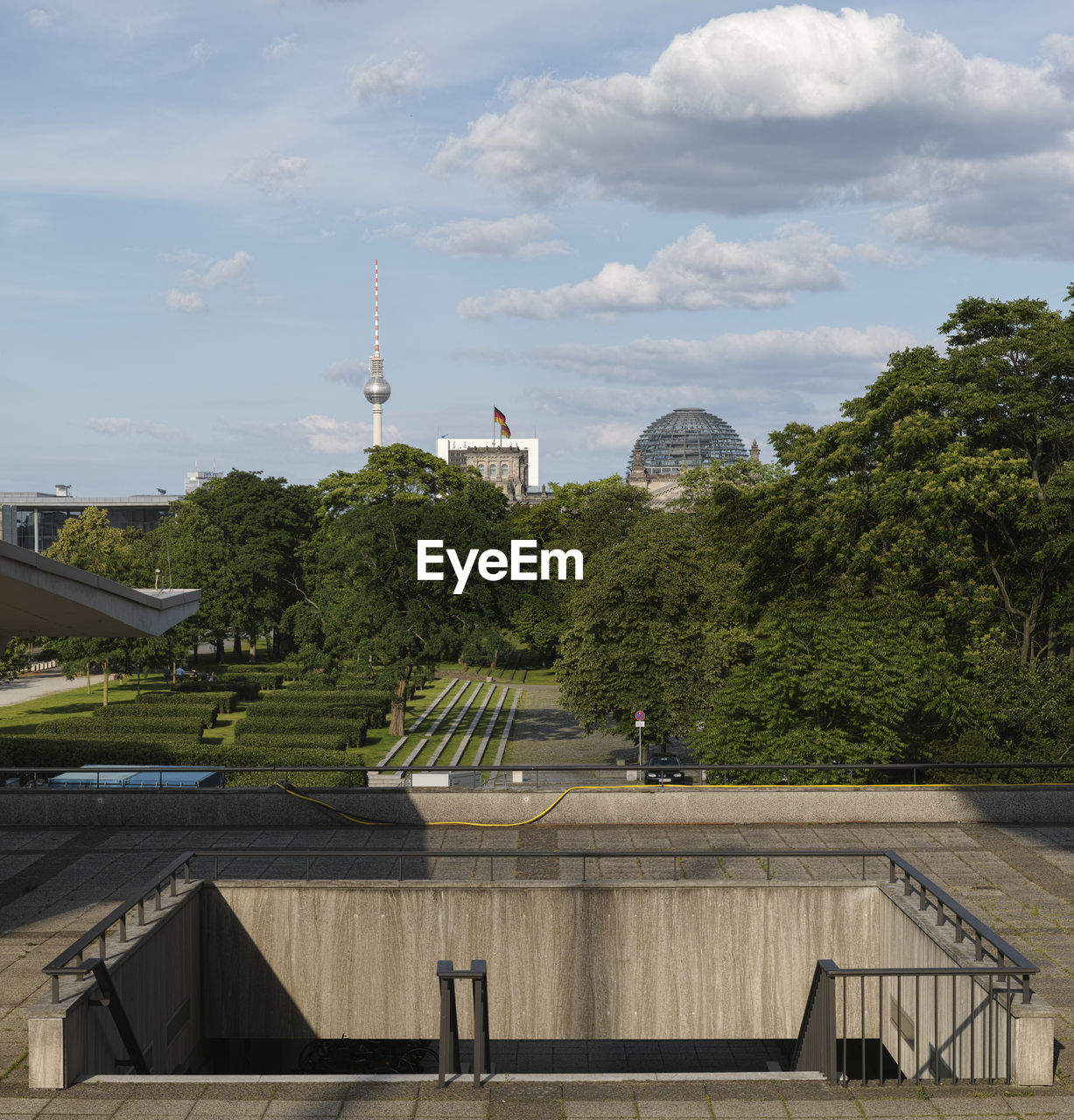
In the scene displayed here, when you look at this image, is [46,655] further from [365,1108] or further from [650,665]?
[365,1108]

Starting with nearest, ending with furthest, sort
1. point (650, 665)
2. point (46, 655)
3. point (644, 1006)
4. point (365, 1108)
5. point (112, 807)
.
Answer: point (365, 1108) < point (644, 1006) < point (112, 807) < point (650, 665) < point (46, 655)

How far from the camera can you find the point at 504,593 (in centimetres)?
4694

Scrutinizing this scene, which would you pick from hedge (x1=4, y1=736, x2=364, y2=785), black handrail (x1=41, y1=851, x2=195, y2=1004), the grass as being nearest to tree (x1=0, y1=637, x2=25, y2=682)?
the grass

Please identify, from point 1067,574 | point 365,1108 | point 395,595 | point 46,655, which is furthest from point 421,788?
point 46,655

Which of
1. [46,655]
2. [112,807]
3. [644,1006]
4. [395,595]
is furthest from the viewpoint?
[46,655]

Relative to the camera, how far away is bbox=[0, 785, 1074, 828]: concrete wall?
61.6 ft

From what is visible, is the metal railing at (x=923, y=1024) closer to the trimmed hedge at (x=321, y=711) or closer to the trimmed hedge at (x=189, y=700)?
the trimmed hedge at (x=321, y=711)

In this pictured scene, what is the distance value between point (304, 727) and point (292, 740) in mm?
4055

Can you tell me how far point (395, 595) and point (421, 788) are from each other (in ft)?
90.5

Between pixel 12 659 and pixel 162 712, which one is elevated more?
pixel 12 659

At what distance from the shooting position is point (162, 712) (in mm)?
49438

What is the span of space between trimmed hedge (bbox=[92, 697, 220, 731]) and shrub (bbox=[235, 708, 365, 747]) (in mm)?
3256

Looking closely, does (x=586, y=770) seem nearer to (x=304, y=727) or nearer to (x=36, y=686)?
(x=304, y=727)

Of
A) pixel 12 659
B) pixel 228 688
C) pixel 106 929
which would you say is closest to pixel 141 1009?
pixel 106 929
